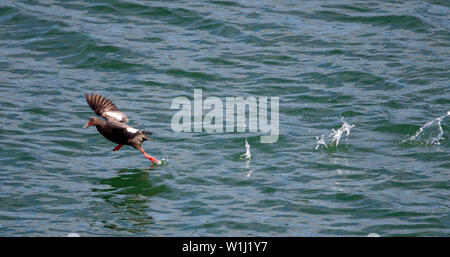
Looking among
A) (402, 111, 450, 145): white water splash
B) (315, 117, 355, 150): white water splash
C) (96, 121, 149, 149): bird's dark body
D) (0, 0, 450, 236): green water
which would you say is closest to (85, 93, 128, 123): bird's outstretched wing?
(96, 121, 149, 149): bird's dark body

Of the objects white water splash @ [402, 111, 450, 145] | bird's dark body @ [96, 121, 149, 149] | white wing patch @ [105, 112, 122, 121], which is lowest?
white water splash @ [402, 111, 450, 145]

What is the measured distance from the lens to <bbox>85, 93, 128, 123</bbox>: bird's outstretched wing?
1171 centimetres

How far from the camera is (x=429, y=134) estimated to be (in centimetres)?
1278

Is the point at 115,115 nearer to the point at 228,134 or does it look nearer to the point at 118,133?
the point at 118,133

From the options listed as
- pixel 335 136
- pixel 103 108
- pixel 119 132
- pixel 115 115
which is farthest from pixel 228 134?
pixel 119 132

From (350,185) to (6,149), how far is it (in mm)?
6058

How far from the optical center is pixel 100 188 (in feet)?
35.6

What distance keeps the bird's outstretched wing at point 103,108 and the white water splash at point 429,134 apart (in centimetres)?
512

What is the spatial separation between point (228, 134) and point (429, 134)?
3741 millimetres

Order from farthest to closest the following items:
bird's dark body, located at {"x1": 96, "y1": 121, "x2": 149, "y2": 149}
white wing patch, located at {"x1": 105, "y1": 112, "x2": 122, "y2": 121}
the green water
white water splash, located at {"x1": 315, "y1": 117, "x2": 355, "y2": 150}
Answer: white water splash, located at {"x1": 315, "y1": 117, "x2": 355, "y2": 150} < white wing patch, located at {"x1": 105, "y1": 112, "x2": 122, "y2": 121} < bird's dark body, located at {"x1": 96, "y1": 121, "x2": 149, "y2": 149} < the green water

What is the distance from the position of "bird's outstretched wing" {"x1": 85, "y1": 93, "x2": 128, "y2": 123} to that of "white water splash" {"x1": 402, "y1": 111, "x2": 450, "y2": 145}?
512cm

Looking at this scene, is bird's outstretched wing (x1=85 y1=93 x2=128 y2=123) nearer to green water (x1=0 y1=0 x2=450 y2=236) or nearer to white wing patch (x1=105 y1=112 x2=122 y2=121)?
white wing patch (x1=105 y1=112 x2=122 y2=121)

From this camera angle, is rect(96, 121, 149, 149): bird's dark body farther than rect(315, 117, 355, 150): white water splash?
No
